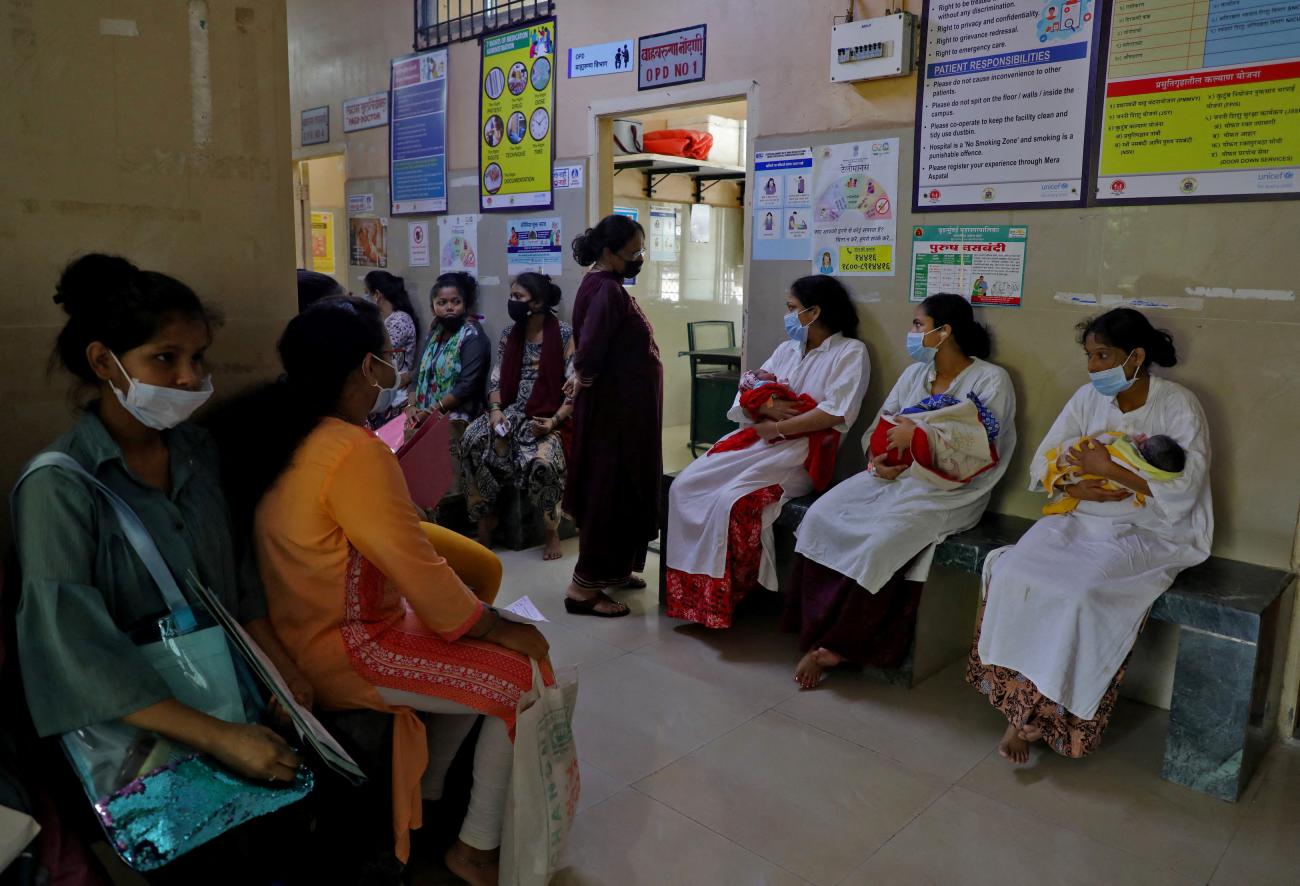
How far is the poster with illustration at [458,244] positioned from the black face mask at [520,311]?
0.87m

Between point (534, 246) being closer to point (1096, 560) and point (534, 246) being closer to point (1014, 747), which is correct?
point (1096, 560)

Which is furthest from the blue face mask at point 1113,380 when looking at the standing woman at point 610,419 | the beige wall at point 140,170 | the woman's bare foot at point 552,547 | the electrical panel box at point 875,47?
the woman's bare foot at point 552,547

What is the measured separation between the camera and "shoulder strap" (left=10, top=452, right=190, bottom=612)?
4.79 feet

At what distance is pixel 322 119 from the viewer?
6.10m

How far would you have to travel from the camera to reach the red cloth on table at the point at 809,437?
11.4ft

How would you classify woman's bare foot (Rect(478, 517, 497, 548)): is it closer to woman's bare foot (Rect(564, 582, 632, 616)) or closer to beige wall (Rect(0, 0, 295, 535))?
woman's bare foot (Rect(564, 582, 632, 616))

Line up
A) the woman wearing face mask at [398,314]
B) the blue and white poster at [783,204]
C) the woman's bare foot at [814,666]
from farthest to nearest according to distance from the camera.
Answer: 1. the woman wearing face mask at [398,314]
2. the blue and white poster at [783,204]
3. the woman's bare foot at [814,666]

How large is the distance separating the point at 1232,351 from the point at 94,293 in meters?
2.90

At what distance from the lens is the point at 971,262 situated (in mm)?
3275

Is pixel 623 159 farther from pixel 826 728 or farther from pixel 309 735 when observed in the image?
pixel 309 735

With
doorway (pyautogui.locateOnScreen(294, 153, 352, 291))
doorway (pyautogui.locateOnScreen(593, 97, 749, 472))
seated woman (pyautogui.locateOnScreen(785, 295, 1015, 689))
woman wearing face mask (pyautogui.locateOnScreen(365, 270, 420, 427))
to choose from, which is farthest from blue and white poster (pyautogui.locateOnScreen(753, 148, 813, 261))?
doorway (pyautogui.locateOnScreen(294, 153, 352, 291))

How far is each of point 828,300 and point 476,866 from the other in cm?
238

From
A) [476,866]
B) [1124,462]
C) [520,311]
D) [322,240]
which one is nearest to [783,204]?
[520,311]

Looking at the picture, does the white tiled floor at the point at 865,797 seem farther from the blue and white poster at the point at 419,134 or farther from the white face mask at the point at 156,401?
the blue and white poster at the point at 419,134
